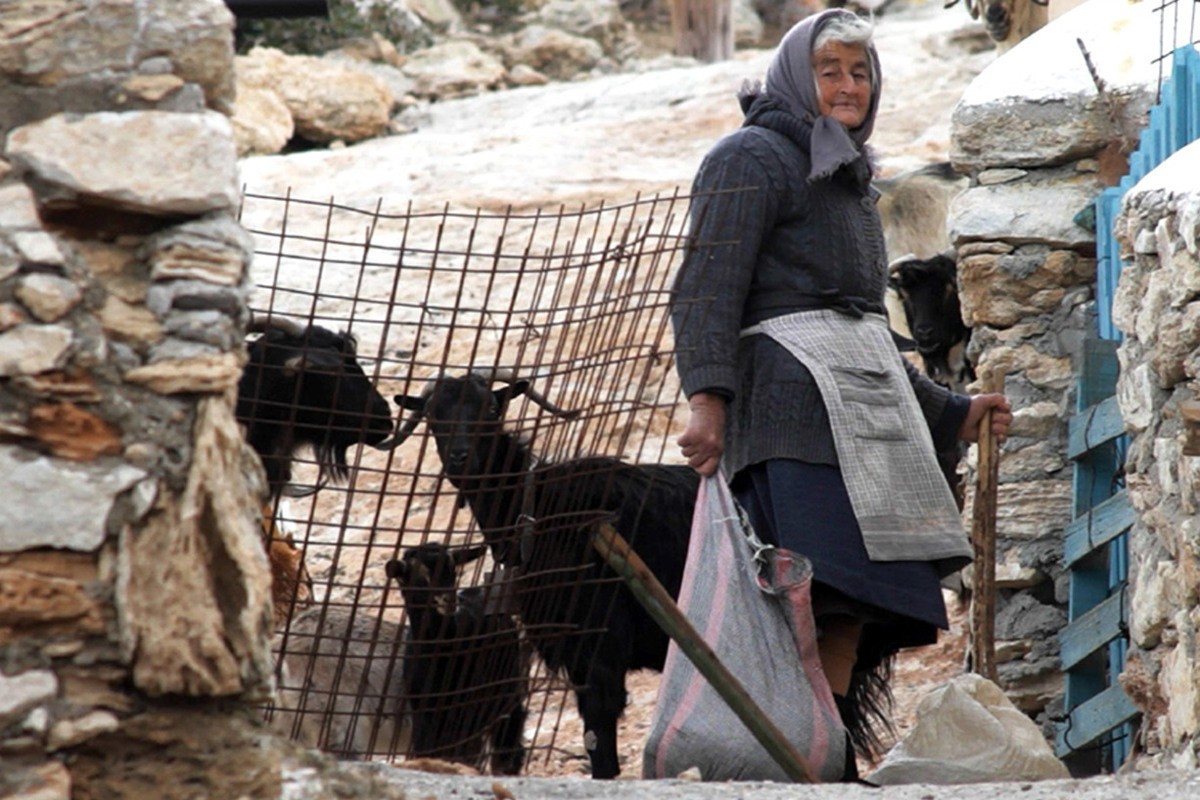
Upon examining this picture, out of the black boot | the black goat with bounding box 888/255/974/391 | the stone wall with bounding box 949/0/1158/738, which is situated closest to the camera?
the black boot

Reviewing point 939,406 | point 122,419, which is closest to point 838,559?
point 939,406

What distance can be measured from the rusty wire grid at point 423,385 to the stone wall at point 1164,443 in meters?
0.95

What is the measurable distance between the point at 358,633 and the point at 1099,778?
236 cm

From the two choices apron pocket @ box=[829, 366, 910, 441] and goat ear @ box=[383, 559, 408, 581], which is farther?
goat ear @ box=[383, 559, 408, 581]

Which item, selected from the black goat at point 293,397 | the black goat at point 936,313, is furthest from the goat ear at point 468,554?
the black goat at point 936,313

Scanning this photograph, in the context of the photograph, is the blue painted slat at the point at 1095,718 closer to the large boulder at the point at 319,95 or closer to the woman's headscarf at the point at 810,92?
the woman's headscarf at the point at 810,92

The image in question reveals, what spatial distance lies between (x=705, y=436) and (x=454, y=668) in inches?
45.2

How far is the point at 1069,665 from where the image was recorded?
5.21 meters

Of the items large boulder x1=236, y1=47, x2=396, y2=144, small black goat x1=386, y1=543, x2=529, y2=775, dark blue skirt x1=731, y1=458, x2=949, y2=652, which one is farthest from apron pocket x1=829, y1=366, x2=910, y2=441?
large boulder x1=236, y1=47, x2=396, y2=144

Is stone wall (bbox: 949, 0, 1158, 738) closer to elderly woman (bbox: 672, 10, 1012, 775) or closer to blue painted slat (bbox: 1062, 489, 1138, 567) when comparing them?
blue painted slat (bbox: 1062, 489, 1138, 567)

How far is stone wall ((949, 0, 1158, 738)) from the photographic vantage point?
5289mm

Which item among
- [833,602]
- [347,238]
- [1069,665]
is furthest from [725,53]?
[833,602]

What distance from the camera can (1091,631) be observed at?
511 centimetres

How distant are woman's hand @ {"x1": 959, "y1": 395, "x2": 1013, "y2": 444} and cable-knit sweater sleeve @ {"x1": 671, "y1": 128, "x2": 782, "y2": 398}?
25.4 inches
